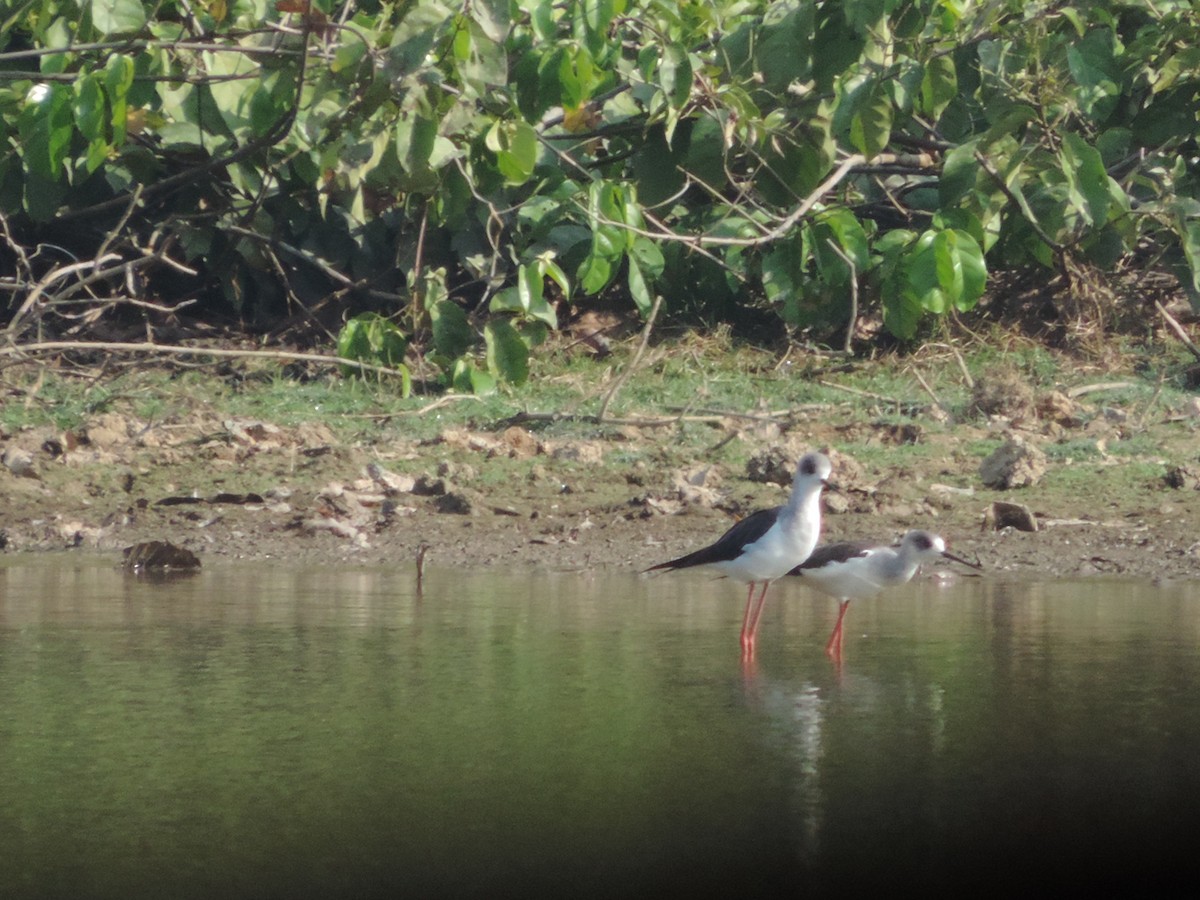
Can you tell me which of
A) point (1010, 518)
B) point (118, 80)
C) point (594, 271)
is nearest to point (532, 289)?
point (594, 271)

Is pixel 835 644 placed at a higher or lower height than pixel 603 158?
lower

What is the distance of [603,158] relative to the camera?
9.25 meters

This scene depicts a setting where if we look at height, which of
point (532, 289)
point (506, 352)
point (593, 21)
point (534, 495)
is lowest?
point (534, 495)

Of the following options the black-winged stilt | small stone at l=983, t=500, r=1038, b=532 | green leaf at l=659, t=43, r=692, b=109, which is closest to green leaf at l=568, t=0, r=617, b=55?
green leaf at l=659, t=43, r=692, b=109

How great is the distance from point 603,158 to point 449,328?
4.06 feet

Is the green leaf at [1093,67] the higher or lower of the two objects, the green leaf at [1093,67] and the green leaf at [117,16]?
the higher

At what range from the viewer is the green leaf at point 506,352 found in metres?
8.80

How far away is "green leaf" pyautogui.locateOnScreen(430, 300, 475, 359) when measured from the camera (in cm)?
900

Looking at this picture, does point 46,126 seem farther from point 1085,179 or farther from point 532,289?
point 1085,179

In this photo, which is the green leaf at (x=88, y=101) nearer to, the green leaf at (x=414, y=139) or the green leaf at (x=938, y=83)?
the green leaf at (x=414, y=139)

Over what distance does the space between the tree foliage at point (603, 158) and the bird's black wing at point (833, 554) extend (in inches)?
85.5

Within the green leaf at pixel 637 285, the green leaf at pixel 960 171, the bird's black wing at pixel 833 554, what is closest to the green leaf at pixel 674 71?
the green leaf at pixel 637 285

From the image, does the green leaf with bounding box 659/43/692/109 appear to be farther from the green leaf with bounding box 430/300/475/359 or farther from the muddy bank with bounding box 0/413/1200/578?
the green leaf with bounding box 430/300/475/359

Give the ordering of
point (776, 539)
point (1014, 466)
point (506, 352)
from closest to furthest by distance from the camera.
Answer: point (776, 539)
point (1014, 466)
point (506, 352)
